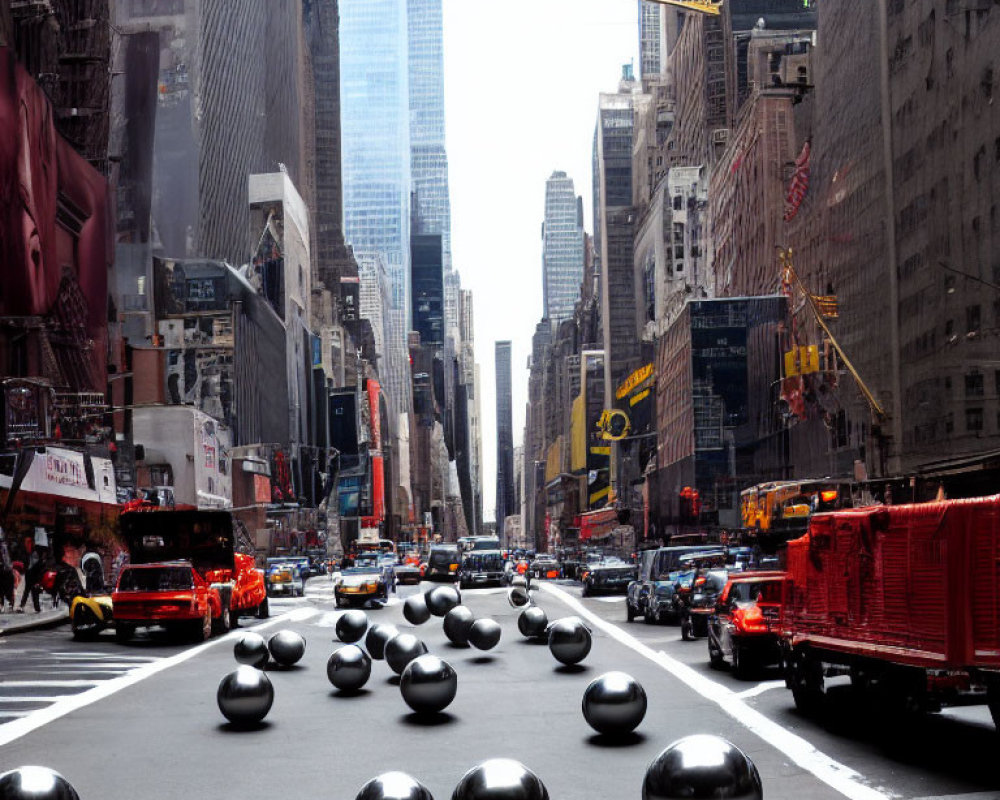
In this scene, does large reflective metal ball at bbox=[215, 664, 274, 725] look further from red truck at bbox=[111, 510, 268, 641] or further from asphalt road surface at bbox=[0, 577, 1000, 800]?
red truck at bbox=[111, 510, 268, 641]

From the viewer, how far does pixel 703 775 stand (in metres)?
6.98

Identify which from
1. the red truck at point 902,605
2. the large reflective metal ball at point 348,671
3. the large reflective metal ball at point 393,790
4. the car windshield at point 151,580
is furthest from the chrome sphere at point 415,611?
the large reflective metal ball at point 393,790

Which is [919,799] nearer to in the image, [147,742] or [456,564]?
[147,742]

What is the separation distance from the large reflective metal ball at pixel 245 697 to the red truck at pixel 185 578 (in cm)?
1270

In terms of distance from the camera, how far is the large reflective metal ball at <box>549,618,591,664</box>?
19.0 m

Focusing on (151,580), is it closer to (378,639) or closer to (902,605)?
(378,639)

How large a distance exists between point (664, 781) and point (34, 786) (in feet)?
11.0

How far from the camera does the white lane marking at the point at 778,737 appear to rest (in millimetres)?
9734

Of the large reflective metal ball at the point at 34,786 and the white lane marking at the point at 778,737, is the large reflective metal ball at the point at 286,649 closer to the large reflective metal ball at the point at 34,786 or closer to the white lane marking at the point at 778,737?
the white lane marking at the point at 778,737

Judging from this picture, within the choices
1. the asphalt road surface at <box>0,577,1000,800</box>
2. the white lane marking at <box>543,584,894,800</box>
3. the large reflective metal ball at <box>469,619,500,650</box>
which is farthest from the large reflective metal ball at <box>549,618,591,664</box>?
the large reflective metal ball at <box>469,619,500,650</box>

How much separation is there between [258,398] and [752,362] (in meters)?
46.3

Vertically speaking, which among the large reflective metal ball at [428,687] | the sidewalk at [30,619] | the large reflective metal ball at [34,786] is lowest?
the sidewalk at [30,619]

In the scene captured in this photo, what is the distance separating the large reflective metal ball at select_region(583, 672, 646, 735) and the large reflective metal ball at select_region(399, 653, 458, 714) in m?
1.97

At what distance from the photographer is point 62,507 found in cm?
5431
